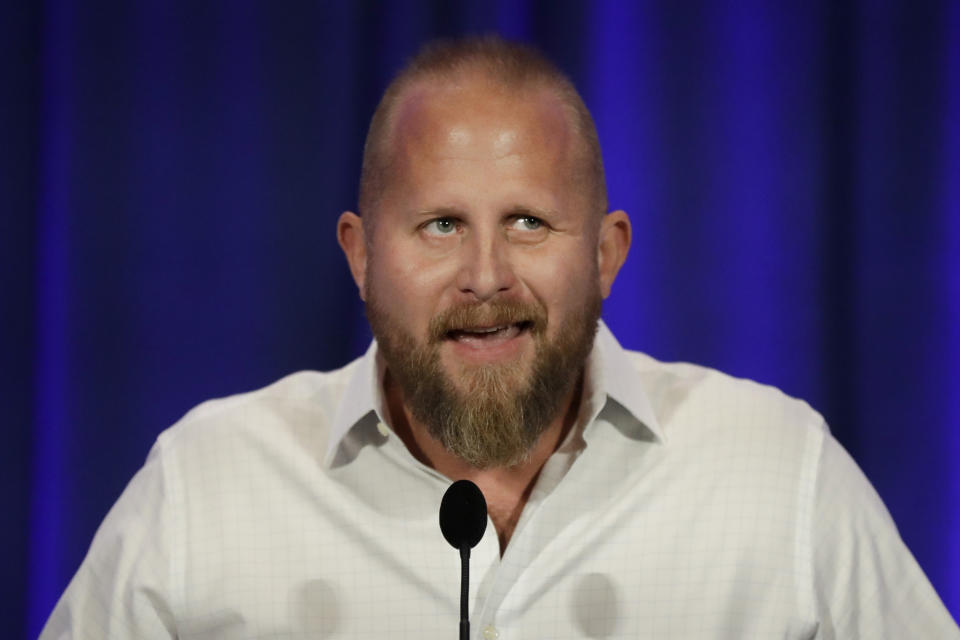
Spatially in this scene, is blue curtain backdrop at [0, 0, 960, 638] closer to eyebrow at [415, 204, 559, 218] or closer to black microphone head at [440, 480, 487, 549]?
eyebrow at [415, 204, 559, 218]

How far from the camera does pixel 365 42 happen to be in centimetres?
257

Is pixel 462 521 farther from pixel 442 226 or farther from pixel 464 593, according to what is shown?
pixel 442 226

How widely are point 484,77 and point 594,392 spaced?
Answer: 1.79 feet

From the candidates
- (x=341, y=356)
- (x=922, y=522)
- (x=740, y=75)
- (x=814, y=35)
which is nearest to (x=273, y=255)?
(x=341, y=356)

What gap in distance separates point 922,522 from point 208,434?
1586mm

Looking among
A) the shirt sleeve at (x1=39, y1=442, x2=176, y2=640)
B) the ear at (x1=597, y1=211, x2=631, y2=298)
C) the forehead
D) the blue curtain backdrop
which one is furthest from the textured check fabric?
the blue curtain backdrop

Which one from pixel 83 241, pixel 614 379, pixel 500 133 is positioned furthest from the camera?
pixel 83 241

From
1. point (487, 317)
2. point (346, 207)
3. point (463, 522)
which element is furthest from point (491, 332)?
point (346, 207)

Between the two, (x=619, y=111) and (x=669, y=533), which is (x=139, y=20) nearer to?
(x=619, y=111)

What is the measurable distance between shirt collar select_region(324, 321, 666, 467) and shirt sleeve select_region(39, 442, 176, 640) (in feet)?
0.96

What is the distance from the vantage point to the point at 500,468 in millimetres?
1897

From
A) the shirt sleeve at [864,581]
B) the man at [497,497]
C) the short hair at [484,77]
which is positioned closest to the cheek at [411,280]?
the man at [497,497]

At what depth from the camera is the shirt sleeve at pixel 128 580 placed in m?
1.78

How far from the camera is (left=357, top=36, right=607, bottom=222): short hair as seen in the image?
1818mm
